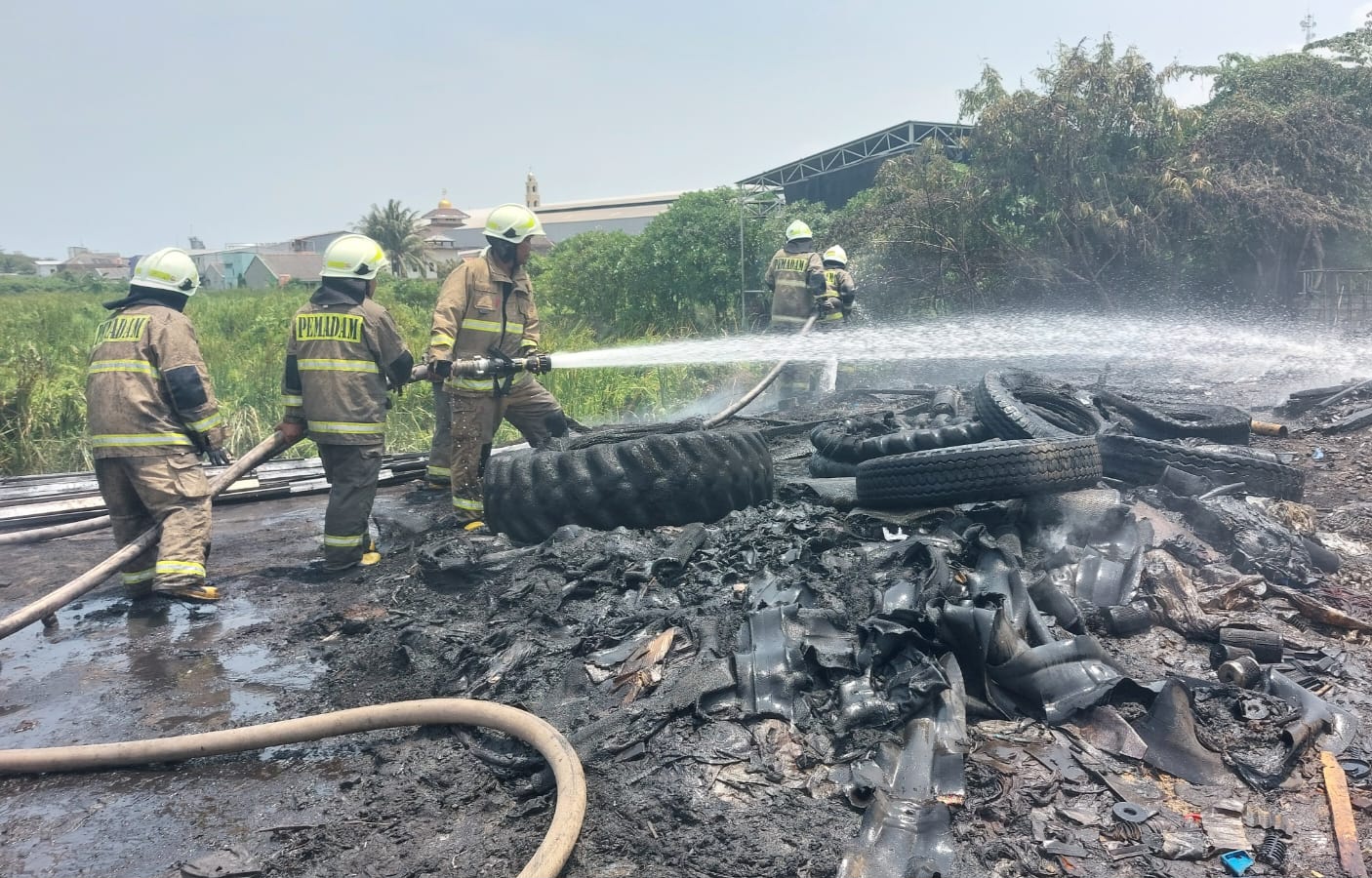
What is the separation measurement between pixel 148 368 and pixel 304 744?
2812 mm

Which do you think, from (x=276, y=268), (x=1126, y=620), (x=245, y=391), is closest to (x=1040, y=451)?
(x=1126, y=620)

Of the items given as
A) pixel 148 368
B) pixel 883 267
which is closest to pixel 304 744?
pixel 148 368

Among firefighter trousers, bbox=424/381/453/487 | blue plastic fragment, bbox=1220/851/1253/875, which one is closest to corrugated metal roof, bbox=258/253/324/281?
firefighter trousers, bbox=424/381/453/487

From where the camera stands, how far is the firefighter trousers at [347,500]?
222 inches

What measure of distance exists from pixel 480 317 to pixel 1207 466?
499 cm

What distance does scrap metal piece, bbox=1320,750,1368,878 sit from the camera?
7.88 ft

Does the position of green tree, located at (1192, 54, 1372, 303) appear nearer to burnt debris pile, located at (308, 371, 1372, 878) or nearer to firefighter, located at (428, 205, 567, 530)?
burnt debris pile, located at (308, 371, 1372, 878)

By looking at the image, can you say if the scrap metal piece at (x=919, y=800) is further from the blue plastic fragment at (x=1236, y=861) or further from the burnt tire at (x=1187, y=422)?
the burnt tire at (x=1187, y=422)

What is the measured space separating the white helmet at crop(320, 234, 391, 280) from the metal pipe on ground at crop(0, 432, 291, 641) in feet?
3.68

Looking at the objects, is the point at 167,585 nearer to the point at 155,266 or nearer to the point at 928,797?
the point at 155,266

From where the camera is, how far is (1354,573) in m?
4.45

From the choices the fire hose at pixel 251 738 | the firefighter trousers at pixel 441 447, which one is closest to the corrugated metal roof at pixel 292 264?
the firefighter trousers at pixel 441 447

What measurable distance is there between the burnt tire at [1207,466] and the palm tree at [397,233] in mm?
51569

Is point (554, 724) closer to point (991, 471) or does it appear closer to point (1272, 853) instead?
point (1272, 853)
